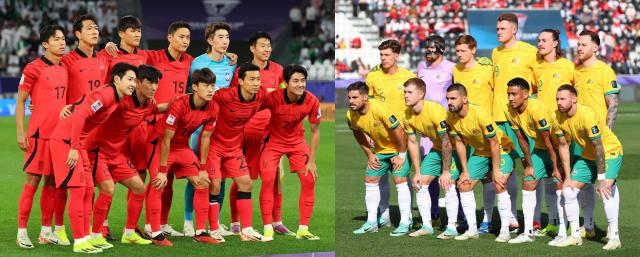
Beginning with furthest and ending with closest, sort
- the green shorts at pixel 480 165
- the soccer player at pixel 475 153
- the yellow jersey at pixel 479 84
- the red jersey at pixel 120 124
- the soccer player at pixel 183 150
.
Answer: the yellow jersey at pixel 479 84 → the green shorts at pixel 480 165 → the soccer player at pixel 475 153 → the soccer player at pixel 183 150 → the red jersey at pixel 120 124

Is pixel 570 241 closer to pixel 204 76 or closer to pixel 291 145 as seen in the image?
pixel 291 145

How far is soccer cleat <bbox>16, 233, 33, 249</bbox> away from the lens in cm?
1082

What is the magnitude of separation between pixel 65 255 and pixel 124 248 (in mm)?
721

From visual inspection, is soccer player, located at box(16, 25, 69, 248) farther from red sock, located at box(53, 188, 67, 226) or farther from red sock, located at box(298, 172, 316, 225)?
red sock, located at box(298, 172, 316, 225)

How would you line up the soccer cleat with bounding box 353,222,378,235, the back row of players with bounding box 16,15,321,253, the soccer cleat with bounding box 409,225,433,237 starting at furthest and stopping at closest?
the soccer cleat with bounding box 353,222,378,235
the soccer cleat with bounding box 409,225,433,237
the back row of players with bounding box 16,15,321,253

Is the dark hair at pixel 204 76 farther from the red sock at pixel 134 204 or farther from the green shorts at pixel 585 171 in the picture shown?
the green shorts at pixel 585 171

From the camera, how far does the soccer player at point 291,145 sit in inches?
458

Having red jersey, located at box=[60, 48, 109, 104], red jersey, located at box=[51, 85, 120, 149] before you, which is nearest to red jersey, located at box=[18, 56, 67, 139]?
red jersey, located at box=[60, 48, 109, 104]

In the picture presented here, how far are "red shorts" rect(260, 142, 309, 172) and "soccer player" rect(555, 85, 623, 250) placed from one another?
2729mm

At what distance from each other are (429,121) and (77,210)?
3827 mm

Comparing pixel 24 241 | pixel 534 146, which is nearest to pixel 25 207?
pixel 24 241

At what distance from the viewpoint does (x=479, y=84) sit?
12.3 m

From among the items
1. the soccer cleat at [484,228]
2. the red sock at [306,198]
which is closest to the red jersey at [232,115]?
the red sock at [306,198]

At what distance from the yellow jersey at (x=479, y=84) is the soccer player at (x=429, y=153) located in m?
0.64
